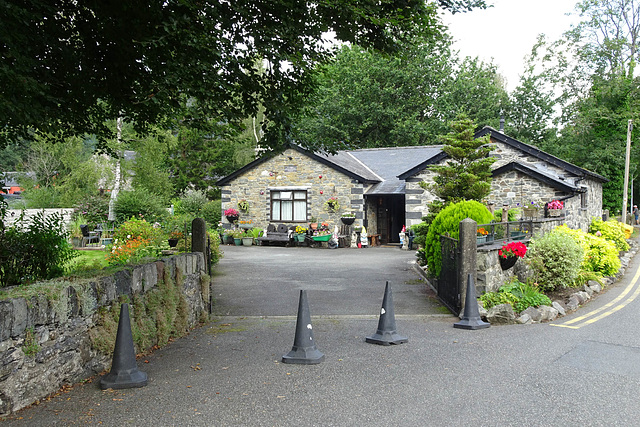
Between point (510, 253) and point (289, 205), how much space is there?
17.5 meters

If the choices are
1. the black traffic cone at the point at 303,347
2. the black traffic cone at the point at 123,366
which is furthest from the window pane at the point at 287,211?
the black traffic cone at the point at 123,366

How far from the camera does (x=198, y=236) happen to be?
9.65m

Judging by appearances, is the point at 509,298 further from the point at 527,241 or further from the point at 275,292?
the point at 275,292

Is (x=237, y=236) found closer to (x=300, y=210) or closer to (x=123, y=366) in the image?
(x=300, y=210)

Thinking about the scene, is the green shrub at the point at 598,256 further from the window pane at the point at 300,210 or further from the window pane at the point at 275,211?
the window pane at the point at 275,211

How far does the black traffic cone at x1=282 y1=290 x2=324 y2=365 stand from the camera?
6.43 metres

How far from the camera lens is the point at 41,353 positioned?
4.94 metres

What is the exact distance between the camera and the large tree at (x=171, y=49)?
270 inches

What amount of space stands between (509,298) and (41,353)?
7.82 metres

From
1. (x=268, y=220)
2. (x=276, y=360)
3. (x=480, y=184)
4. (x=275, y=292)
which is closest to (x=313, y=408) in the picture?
(x=276, y=360)

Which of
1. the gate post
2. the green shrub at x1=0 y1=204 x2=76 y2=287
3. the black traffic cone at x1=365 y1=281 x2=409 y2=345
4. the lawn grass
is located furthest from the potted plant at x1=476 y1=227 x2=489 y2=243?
the green shrub at x1=0 y1=204 x2=76 y2=287

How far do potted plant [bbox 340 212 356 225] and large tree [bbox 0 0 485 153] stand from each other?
1657 cm

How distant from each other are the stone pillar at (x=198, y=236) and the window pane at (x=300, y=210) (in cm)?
1699

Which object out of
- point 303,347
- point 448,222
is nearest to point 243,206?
point 448,222
